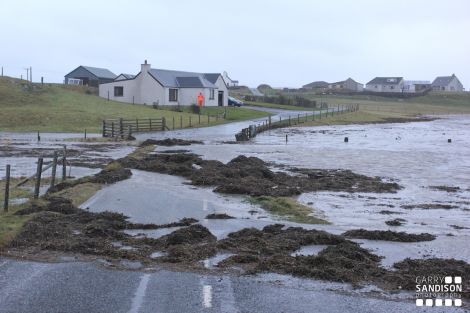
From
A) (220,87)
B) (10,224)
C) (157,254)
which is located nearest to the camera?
(157,254)

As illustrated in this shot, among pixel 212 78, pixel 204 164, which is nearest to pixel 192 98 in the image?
pixel 212 78

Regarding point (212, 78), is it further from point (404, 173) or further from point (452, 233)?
point (452, 233)

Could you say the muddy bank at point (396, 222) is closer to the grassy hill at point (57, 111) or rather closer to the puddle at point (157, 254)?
the puddle at point (157, 254)

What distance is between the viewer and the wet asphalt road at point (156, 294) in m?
8.11

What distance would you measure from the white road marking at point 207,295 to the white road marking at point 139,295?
88 cm

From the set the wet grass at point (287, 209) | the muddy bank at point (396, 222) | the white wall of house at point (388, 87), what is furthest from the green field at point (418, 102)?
Answer: the muddy bank at point (396, 222)

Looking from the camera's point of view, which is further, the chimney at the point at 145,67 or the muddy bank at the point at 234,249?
the chimney at the point at 145,67

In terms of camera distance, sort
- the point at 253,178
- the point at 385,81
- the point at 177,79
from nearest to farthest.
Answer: the point at 253,178 < the point at 177,79 < the point at 385,81

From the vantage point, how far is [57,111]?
6419 cm

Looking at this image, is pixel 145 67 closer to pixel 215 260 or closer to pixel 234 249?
pixel 234 249

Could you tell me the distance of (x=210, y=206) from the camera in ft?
59.5

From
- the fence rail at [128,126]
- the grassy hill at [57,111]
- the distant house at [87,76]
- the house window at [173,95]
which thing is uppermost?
the distant house at [87,76]

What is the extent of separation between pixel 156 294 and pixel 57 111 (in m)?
58.8

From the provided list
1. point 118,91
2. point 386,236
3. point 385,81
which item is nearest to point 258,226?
point 386,236
